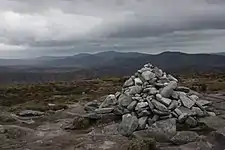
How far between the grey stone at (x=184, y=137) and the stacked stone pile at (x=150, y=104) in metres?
2.12

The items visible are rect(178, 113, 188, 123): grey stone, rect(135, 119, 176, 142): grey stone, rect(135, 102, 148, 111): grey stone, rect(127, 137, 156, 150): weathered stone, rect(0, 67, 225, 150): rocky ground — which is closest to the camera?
rect(127, 137, 156, 150): weathered stone

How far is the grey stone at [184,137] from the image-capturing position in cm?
2309

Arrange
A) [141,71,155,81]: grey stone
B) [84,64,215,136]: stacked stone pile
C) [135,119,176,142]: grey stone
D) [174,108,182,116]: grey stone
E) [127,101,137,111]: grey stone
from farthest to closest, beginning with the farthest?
[141,71,155,81]: grey stone
[127,101,137,111]: grey stone
[174,108,182,116]: grey stone
[84,64,215,136]: stacked stone pile
[135,119,176,142]: grey stone

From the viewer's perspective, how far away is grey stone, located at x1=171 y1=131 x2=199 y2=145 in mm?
23094

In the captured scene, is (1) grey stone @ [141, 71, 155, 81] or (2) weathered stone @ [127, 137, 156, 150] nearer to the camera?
(2) weathered stone @ [127, 137, 156, 150]

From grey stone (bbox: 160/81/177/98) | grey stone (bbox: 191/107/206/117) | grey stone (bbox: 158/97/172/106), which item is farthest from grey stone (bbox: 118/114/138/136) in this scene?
grey stone (bbox: 191/107/206/117)

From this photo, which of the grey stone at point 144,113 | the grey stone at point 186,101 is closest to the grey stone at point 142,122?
the grey stone at point 144,113

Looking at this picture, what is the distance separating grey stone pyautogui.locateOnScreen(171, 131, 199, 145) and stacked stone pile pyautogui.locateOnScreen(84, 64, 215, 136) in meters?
2.12

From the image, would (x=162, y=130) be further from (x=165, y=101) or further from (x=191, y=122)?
(x=165, y=101)

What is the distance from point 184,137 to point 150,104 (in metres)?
4.49

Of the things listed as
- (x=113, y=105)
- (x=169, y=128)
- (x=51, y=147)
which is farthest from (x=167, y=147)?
(x=113, y=105)

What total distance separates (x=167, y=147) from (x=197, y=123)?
4944mm

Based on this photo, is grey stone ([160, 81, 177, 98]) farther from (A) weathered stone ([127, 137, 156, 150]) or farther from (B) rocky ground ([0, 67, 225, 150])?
(A) weathered stone ([127, 137, 156, 150])

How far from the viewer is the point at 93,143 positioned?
23.6m
